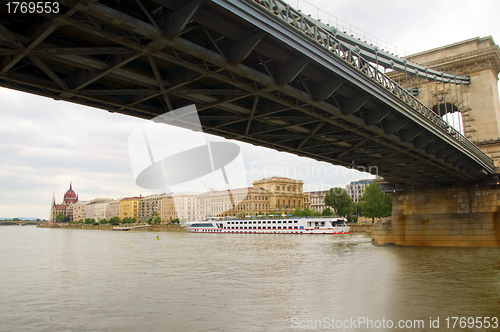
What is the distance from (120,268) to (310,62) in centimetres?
1655

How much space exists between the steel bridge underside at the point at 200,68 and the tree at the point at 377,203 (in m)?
54.0

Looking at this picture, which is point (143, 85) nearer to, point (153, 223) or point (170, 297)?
point (170, 297)

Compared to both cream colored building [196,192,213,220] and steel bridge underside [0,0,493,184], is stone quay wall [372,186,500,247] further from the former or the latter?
cream colored building [196,192,213,220]

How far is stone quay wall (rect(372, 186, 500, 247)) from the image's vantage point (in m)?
29.8

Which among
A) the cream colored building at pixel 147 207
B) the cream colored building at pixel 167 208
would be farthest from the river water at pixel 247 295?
the cream colored building at pixel 147 207

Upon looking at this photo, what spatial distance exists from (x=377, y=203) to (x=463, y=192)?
4095 centimetres

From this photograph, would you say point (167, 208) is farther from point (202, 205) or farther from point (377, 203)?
point (377, 203)

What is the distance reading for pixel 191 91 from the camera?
11.6 meters

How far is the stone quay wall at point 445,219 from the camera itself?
1172 inches

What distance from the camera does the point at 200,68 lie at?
32.5 ft

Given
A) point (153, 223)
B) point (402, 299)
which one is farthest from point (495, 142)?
point (153, 223)

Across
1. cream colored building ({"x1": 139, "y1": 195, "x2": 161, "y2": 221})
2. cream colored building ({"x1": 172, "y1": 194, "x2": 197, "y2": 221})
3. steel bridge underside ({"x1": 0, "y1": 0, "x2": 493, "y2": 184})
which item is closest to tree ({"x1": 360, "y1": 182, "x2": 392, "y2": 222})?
cream colored building ({"x1": 172, "y1": 194, "x2": 197, "y2": 221})

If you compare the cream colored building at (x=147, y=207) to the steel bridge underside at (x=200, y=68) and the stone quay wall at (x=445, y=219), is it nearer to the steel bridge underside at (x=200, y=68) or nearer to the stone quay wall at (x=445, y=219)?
the stone quay wall at (x=445, y=219)

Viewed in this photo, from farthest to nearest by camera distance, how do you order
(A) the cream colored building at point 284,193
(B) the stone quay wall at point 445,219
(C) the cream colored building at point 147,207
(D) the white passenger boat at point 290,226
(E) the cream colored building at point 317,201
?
(E) the cream colored building at point 317,201
(C) the cream colored building at point 147,207
(A) the cream colored building at point 284,193
(D) the white passenger boat at point 290,226
(B) the stone quay wall at point 445,219
